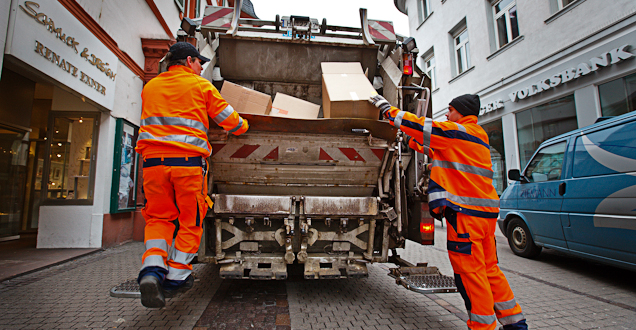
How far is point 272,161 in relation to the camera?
115 inches

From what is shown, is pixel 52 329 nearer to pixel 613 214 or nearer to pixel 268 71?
pixel 268 71

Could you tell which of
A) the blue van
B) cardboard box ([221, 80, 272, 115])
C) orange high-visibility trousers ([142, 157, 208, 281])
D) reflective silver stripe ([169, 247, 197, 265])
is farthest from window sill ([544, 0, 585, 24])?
reflective silver stripe ([169, 247, 197, 265])

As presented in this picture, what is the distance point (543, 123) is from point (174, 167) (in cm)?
909

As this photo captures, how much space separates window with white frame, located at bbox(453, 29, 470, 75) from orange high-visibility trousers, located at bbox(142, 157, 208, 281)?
11.7 meters

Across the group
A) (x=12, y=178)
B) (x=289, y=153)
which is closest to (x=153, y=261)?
(x=289, y=153)

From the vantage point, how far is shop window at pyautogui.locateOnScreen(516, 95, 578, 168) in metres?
7.44

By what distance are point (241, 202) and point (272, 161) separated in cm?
46

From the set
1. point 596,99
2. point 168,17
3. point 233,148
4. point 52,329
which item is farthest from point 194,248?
point 596,99

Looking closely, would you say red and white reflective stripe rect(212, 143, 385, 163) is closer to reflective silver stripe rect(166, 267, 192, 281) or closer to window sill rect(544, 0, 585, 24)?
reflective silver stripe rect(166, 267, 192, 281)

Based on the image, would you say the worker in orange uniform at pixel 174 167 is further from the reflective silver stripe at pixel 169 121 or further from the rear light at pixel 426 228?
the rear light at pixel 426 228

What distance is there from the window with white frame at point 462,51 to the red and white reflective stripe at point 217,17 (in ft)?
34.3

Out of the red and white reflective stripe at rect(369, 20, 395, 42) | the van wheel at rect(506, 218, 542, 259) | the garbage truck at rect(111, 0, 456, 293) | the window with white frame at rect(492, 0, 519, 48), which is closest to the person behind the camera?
the garbage truck at rect(111, 0, 456, 293)

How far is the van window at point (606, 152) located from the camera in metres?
3.27

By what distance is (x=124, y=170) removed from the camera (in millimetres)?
5992
